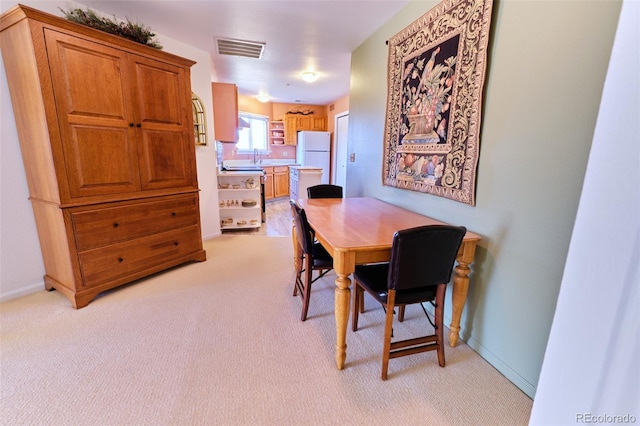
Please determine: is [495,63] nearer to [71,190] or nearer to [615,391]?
[615,391]

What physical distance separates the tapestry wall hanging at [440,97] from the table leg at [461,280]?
0.30m

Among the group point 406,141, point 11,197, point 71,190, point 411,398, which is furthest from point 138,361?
point 406,141

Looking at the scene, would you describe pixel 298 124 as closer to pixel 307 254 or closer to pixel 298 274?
pixel 298 274

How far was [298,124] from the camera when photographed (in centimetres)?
695

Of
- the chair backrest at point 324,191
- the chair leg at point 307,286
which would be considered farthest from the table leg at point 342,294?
the chair backrest at point 324,191

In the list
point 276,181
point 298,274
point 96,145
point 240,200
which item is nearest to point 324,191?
point 298,274

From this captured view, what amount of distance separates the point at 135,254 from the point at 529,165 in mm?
2906

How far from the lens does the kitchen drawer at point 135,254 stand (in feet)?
6.93

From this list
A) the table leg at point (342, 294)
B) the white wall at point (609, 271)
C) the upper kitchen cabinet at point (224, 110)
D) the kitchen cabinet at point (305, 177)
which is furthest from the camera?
the kitchen cabinet at point (305, 177)

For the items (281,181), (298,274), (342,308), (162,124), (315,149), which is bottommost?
(298,274)

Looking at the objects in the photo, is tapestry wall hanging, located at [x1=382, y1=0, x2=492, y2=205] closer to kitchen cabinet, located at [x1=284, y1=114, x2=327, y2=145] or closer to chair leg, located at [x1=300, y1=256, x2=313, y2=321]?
chair leg, located at [x1=300, y1=256, x2=313, y2=321]

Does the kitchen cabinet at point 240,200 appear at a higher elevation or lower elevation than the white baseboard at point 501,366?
higher

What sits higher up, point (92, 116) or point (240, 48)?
point (240, 48)

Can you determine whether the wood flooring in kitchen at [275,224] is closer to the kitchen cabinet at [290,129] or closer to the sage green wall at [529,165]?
the kitchen cabinet at [290,129]
